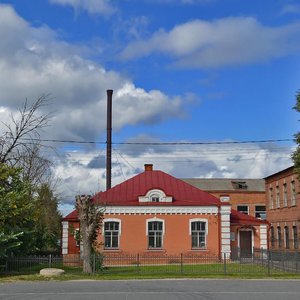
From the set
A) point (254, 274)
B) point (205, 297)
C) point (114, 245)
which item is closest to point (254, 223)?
point (114, 245)

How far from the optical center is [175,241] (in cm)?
4000

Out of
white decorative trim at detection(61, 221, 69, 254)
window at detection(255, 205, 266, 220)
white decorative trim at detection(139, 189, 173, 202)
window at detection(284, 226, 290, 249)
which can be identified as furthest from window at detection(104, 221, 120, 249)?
window at detection(255, 205, 266, 220)

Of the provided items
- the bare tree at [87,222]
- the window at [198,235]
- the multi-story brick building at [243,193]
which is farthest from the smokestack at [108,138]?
the multi-story brick building at [243,193]

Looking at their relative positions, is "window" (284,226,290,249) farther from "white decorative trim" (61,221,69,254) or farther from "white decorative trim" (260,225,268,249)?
"white decorative trim" (61,221,69,254)

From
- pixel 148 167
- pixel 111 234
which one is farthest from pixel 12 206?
pixel 148 167

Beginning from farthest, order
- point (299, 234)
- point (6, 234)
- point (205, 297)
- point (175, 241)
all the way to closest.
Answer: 1. point (299, 234)
2. point (175, 241)
3. point (6, 234)
4. point (205, 297)

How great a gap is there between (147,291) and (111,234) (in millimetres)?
20732

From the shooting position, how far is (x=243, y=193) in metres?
76.4

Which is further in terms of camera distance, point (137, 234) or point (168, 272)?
point (137, 234)

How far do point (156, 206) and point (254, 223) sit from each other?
9018 mm

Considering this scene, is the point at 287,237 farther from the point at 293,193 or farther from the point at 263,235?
the point at 263,235

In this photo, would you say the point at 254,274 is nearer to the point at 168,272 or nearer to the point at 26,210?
the point at 168,272

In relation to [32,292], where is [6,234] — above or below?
above

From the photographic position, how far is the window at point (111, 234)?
132 feet
